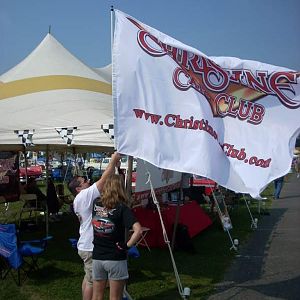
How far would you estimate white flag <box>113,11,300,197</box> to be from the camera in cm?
445

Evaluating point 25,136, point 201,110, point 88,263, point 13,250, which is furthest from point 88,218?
point 25,136

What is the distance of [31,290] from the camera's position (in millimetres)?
6020

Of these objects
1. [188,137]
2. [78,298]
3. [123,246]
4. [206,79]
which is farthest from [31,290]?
[206,79]

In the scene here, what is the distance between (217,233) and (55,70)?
5.19 meters

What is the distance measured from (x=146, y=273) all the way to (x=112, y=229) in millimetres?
2996

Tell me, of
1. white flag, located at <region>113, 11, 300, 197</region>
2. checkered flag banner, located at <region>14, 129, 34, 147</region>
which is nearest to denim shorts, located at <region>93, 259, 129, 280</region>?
white flag, located at <region>113, 11, 300, 197</region>

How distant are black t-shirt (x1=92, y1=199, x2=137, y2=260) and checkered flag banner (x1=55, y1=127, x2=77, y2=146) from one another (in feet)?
10.0

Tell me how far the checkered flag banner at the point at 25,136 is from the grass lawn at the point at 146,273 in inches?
79.2

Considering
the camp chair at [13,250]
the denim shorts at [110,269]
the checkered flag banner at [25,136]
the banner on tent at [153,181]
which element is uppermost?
the checkered flag banner at [25,136]

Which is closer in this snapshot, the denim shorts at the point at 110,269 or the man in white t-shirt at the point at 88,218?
the denim shorts at the point at 110,269

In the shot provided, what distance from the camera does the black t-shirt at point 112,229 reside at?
159 inches

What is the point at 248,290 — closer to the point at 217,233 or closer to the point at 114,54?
the point at 114,54

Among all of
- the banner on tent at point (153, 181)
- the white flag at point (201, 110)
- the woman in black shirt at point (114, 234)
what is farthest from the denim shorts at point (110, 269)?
the banner on tent at point (153, 181)

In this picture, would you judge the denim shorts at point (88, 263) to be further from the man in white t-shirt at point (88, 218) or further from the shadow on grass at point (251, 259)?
the shadow on grass at point (251, 259)
